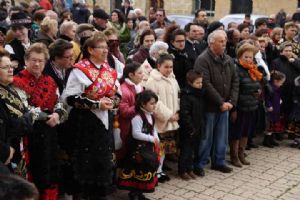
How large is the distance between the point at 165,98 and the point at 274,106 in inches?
111

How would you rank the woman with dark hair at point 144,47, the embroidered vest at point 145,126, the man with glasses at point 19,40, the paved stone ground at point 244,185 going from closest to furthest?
1. the embroidered vest at point 145,126
2. the man with glasses at point 19,40
3. the paved stone ground at point 244,185
4. the woman with dark hair at point 144,47

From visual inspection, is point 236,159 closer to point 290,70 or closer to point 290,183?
point 290,183

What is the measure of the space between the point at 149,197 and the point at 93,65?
1.88 meters

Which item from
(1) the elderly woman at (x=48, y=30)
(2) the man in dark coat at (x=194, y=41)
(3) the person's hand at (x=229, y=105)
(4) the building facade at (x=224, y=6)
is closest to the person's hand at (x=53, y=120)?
(1) the elderly woman at (x=48, y=30)

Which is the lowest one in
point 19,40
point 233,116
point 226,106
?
point 233,116

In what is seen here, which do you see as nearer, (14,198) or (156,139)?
(14,198)

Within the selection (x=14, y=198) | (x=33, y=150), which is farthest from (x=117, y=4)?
(x=14, y=198)

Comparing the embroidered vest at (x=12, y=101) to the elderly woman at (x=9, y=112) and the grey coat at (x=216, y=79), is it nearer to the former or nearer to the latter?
the elderly woman at (x=9, y=112)

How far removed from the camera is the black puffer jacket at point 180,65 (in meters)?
6.64

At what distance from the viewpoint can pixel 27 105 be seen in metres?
4.24

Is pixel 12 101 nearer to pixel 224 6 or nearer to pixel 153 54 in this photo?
pixel 153 54

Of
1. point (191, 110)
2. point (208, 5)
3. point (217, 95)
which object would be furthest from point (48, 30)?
point (208, 5)

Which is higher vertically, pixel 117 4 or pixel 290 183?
pixel 117 4

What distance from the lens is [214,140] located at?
6.67 meters
